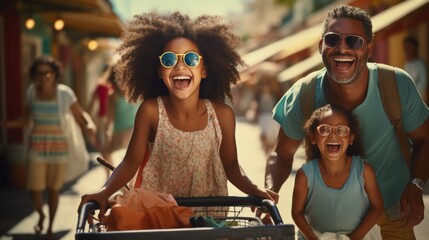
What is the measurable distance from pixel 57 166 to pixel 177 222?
640 centimetres

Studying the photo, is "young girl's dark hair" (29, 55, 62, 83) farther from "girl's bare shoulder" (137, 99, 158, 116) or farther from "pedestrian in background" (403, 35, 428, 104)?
"girl's bare shoulder" (137, 99, 158, 116)

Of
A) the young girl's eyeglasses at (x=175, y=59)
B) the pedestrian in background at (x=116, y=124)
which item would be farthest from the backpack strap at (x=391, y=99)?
the pedestrian in background at (x=116, y=124)

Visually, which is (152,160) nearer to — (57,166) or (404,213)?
(404,213)

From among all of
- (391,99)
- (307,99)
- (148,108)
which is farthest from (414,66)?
(148,108)

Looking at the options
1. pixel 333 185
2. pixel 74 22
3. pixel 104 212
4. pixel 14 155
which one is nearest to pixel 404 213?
pixel 333 185

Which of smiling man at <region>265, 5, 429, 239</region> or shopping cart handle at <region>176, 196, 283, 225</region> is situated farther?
smiling man at <region>265, 5, 429, 239</region>

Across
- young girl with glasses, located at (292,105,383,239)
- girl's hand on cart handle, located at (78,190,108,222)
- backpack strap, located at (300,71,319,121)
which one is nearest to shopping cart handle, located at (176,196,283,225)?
girl's hand on cart handle, located at (78,190,108,222)

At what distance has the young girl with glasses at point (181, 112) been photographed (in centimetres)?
460

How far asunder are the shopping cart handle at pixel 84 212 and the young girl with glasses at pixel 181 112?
48 cm

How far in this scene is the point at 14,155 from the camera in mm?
14266

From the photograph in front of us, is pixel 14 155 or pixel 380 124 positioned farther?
pixel 14 155

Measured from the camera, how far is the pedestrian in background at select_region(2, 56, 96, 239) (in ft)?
33.0

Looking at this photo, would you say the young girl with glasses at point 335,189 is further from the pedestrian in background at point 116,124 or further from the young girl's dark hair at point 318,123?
the pedestrian in background at point 116,124

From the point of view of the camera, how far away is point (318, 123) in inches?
188
